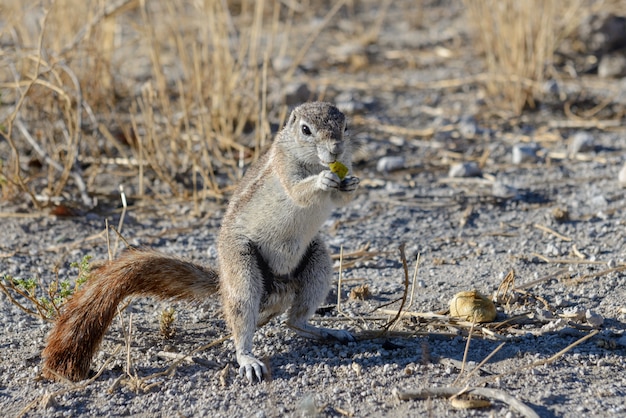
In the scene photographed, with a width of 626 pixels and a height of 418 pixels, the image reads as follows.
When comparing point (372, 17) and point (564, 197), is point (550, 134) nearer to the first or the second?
point (564, 197)

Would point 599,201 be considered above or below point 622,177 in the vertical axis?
below

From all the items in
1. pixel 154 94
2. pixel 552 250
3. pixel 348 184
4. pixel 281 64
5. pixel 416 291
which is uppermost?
pixel 348 184

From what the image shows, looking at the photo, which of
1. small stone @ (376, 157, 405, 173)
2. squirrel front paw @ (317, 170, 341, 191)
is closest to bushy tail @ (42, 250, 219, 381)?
squirrel front paw @ (317, 170, 341, 191)

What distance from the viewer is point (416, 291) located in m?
4.55

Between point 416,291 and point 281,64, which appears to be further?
point 281,64

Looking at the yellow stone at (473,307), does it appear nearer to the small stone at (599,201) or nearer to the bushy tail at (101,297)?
the bushy tail at (101,297)

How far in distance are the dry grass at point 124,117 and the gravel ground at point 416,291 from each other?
1.26 feet

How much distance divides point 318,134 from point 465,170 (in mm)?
2842

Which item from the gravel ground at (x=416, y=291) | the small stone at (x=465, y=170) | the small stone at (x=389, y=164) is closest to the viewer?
the gravel ground at (x=416, y=291)

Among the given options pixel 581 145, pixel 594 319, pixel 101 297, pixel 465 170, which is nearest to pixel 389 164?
pixel 465 170

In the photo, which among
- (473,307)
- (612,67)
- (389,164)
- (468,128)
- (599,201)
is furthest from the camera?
(612,67)

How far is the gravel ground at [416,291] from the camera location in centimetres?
346

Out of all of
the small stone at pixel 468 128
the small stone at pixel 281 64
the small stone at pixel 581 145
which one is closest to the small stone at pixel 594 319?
the small stone at pixel 581 145

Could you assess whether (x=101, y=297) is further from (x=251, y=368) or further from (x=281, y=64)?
(x=281, y=64)
